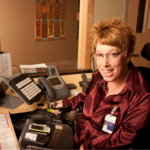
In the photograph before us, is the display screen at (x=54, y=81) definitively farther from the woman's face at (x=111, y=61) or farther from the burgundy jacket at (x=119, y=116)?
the woman's face at (x=111, y=61)

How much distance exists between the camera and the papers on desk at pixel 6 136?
90 cm

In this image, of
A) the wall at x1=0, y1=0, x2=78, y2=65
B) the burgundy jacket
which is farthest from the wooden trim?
the wall at x1=0, y1=0, x2=78, y2=65

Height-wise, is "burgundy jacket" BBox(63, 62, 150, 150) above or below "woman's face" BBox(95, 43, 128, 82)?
below

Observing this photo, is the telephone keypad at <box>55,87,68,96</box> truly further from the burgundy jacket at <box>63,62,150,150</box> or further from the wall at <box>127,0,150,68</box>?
the wall at <box>127,0,150,68</box>

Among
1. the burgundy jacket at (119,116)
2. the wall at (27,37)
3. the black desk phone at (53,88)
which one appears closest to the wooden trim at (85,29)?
the black desk phone at (53,88)

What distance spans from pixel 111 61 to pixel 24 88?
2.24 ft

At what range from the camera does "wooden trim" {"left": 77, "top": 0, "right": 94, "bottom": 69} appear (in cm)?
191

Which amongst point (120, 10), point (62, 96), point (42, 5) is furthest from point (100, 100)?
point (42, 5)

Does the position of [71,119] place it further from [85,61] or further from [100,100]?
[85,61]

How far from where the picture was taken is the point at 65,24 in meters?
3.94

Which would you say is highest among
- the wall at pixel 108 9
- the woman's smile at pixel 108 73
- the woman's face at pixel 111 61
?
the wall at pixel 108 9

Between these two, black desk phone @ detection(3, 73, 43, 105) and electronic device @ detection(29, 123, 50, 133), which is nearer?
electronic device @ detection(29, 123, 50, 133)

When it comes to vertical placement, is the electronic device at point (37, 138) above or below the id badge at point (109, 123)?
below

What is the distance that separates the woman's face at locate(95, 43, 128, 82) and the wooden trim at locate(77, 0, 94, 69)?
1.09 meters
